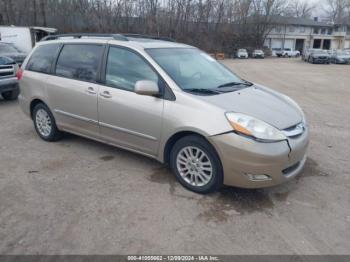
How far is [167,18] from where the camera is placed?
47.0 meters

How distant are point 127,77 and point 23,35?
1767cm

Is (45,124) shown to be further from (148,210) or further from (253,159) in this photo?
(253,159)

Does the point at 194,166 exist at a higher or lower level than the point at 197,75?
lower

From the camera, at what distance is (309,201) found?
3596 mm

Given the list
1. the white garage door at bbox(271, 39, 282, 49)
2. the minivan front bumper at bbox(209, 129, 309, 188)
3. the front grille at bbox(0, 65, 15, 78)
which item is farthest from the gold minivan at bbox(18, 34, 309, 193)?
the white garage door at bbox(271, 39, 282, 49)

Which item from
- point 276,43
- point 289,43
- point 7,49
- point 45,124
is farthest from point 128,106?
point 289,43

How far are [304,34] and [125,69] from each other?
259 feet

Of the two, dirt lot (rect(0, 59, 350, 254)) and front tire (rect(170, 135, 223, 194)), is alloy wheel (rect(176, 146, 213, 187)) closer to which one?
front tire (rect(170, 135, 223, 194))

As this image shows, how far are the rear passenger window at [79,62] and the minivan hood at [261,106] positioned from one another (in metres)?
Answer: 1.78

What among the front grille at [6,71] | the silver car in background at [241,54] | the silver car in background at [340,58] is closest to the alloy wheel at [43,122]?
the front grille at [6,71]

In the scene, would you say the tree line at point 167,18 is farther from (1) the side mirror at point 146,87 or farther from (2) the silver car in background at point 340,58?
(1) the side mirror at point 146,87

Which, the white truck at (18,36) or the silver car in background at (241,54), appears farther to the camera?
the silver car in background at (241,54)


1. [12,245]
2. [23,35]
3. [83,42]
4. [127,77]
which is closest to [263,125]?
[127,77]

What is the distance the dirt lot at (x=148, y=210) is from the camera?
285 centimetres
